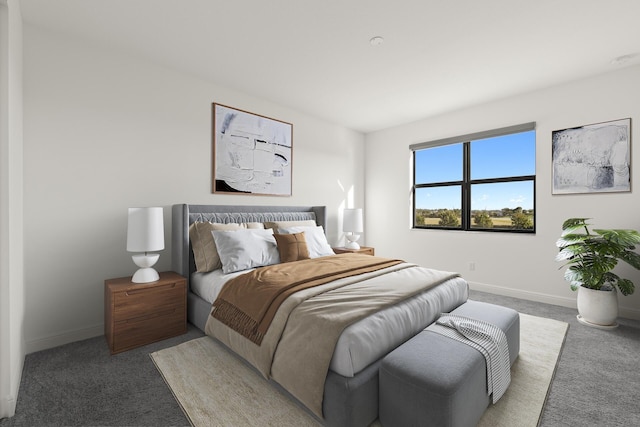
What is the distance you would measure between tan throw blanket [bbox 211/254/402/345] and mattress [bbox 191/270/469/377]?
0.28 m

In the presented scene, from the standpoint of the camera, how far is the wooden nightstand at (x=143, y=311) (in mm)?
2264

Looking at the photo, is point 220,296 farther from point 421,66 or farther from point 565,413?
point 421,66

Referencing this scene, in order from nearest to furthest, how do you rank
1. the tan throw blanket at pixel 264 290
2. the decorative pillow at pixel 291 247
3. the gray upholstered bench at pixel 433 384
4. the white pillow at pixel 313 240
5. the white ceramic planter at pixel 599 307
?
the gray upholstered bench at pixel 433 384
the tan throw blanket at pixel 264 290
the white ceramic planter at pixel 599 307
the decorative pillow at pixel 291 247
the white pillow at pixel 313 240

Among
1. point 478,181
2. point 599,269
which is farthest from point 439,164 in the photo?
point 599,269

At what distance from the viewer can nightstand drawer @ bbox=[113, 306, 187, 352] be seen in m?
2.28

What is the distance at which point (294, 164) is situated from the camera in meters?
4.23

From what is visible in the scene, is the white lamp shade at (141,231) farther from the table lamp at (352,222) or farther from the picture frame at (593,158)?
the picture frame at (593,158)

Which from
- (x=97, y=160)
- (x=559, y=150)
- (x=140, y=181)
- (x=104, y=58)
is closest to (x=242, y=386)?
(x=140, y=181)

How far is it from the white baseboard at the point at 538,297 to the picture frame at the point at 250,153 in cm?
307

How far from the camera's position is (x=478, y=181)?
422cm

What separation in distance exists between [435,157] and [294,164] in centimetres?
232

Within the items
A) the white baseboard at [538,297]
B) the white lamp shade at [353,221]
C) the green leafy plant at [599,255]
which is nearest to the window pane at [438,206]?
the white baseboard at [538,297]

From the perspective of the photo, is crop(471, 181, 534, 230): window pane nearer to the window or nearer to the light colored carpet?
the window

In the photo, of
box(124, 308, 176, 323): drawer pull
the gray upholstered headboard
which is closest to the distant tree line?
the gray upholstered headboard
